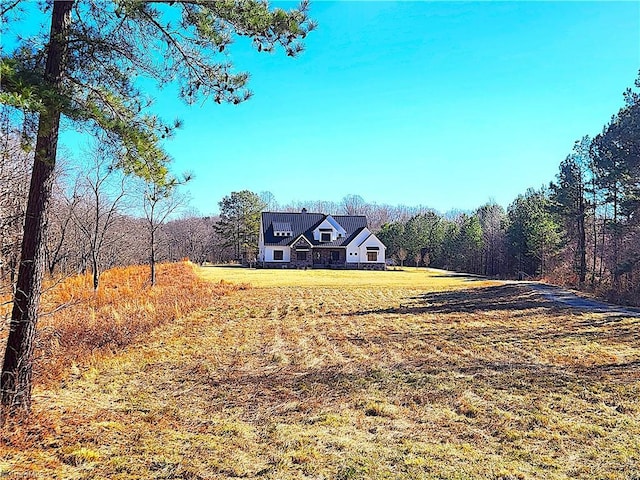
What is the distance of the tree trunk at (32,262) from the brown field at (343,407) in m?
0.48

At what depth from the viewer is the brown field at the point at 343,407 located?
12.6 ft

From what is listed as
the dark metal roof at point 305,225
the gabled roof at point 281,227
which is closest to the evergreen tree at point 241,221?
the dark metal roof at point 305,225

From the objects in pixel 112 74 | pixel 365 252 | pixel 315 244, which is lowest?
pixel 365 252

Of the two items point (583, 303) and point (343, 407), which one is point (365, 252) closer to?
point (583, 303)

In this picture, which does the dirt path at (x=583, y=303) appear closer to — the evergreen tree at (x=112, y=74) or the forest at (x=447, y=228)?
the forest at (x=447, y=228)

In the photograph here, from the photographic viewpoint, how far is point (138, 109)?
17.0 feet

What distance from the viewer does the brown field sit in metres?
3.83

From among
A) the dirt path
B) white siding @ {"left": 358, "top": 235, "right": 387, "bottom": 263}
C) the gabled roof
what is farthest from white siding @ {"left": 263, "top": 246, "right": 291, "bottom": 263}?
the dirt path

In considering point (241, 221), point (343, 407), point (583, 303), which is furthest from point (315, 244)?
point (343, 407)

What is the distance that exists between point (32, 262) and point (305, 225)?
38.9 meters

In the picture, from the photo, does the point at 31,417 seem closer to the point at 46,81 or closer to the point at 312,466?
the point at 312,466

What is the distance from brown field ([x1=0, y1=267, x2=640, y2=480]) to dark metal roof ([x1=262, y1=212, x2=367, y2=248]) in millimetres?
30322

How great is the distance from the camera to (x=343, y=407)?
5.52m

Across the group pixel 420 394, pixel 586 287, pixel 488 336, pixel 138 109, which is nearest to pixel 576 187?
pixel 586 287
